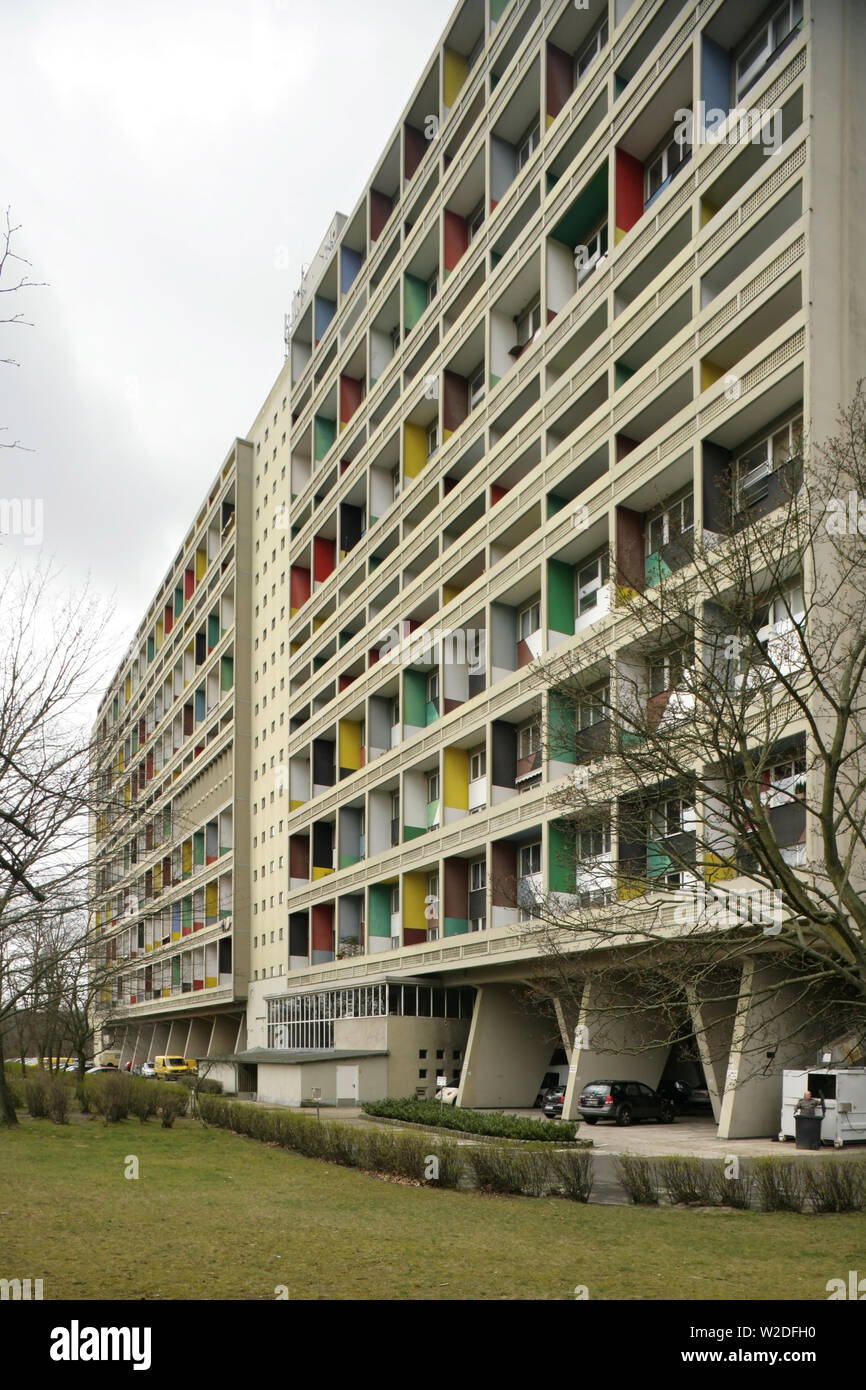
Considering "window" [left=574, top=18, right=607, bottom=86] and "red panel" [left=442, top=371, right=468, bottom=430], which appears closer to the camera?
"window" [left=574, top=18, right=607, bottom=86]

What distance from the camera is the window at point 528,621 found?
115ft

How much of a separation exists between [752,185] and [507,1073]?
2592 centimetres

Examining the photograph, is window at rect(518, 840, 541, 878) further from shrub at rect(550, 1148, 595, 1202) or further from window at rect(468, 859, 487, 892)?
shrub at rect(550, 1148, 595, 1202)

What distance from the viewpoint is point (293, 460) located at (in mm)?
59094

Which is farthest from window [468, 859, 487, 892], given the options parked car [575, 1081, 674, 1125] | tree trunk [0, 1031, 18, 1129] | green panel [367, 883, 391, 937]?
tree trunk [0, 1031, 18, 1129]

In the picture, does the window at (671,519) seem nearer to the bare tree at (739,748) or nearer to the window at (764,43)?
the bare tree at (739,748)

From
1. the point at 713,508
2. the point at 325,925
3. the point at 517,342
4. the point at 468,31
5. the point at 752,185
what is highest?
the point at 468,31

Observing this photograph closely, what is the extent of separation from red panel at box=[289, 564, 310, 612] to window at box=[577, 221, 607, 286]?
26.7m

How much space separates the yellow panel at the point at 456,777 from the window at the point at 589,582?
8.10 metres

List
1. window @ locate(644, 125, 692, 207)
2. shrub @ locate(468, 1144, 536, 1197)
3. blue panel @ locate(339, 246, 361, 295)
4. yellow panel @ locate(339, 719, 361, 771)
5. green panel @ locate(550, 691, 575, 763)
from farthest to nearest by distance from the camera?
blue panel @ locate(339, 246, 361, 295) < yellow panel @ locate(339, 719, 361, 771) < window @ locate(644, 125, 692, 207) < shrub @ locate(468, 1144, 536, 1197) < green panel @ locate(550, 691, 575, 763)

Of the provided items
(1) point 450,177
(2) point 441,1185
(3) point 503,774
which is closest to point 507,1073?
(3) point 503,774

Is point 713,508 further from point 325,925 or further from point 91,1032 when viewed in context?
point 91,1032

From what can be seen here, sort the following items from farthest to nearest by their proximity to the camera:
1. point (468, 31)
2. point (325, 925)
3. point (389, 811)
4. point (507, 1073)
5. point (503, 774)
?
point (325, 925), point (389, 811), point (468, 31), point (507, 1073), point (503, 774)

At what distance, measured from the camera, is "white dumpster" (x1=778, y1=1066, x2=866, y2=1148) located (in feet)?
79.9
